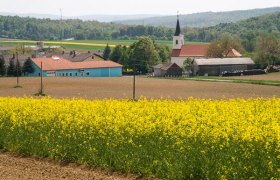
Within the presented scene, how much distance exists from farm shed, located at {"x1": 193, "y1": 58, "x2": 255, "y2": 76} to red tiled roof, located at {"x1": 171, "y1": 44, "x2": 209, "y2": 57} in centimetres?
2661

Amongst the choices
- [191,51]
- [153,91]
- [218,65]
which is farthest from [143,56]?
[153,91]

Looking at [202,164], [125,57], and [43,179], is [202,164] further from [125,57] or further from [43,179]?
[125,57]

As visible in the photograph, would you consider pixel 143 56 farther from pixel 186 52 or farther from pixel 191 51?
pixel 191 51

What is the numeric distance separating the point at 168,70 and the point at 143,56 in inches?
423

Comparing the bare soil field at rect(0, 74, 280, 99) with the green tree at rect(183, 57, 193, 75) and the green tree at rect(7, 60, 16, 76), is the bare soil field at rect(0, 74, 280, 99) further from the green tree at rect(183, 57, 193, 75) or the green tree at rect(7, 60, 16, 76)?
the green tree at rect(183, 57, 193, 75)

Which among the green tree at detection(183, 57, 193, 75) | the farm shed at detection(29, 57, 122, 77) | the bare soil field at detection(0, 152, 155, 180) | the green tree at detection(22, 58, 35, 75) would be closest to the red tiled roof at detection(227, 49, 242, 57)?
the green tree at detection(183, 57, 193, 75)

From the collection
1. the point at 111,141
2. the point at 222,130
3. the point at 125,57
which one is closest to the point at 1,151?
the point at 111,141

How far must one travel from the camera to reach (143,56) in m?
121

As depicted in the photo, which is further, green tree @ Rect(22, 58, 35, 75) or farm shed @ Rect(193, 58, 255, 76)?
farm shed @ Rect(193, 58, 255, 76)

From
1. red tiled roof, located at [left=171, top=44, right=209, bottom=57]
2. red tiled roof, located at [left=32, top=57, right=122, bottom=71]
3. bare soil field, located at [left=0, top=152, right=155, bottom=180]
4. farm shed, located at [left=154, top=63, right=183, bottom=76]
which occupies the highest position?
bare soil field, located at [left=0, top=152, right=155, bottom=180]

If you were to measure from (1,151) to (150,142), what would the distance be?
706 centimetres

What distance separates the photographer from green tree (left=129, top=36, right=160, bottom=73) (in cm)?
12000

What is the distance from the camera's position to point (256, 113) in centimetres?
2069

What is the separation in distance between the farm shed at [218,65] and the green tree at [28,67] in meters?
32.2
